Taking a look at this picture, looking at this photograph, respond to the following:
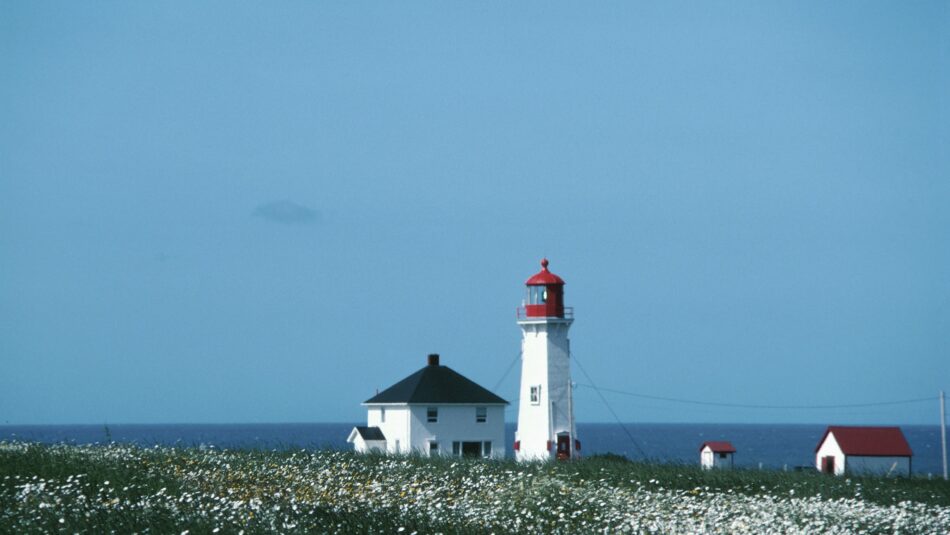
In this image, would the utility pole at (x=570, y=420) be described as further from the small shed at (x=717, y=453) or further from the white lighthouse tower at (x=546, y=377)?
the small shed at (x=717, y=453)

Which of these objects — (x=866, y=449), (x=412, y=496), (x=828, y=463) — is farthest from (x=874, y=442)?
(x=412, y=496)

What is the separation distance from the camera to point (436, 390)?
175 ft

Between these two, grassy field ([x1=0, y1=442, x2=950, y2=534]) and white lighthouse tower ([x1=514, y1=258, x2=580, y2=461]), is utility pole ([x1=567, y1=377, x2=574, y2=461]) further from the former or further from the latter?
grassy field ([x1=0, y1=442, x2=950, y2=534])

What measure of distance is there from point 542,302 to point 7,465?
87.1 ft

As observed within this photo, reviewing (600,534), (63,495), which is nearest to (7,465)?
(63,495)

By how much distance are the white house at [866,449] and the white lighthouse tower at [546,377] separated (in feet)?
40.1

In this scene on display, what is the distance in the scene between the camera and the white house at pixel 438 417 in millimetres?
52625

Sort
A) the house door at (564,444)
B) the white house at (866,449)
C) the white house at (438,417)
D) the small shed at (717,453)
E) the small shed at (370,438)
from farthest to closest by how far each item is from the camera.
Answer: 1. the small shed at (717,453)
2. the small shed at (370,438)
3. the white house at (438,417)
4. the white house at (866,449)
5. the house door at (564,444)

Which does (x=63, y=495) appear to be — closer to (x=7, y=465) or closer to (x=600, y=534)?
(x=7, y=465)

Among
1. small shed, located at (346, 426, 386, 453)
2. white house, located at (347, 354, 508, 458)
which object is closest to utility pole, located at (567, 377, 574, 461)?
white house, located at (347, 354, 508, 458)

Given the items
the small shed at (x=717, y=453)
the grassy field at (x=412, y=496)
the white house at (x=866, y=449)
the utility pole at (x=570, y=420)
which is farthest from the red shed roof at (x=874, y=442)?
the grassy field at (x=412, y=496)

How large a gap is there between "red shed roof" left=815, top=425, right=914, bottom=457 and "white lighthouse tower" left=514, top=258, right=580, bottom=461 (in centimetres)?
1325

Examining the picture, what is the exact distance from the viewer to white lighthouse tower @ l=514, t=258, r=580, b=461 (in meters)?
47.4

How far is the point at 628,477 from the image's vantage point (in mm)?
29297
